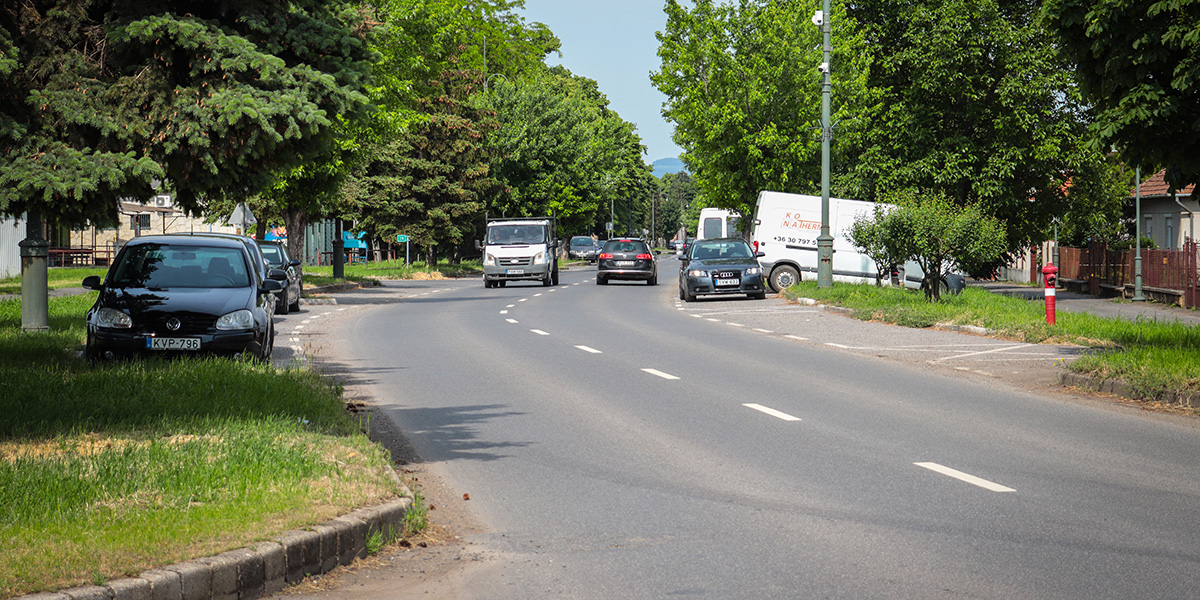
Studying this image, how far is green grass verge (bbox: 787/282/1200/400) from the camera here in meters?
12.0

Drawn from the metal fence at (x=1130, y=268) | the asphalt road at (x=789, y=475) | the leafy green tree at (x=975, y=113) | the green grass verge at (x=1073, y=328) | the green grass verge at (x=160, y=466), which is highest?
the leafy green tree at (x=975, y=113)

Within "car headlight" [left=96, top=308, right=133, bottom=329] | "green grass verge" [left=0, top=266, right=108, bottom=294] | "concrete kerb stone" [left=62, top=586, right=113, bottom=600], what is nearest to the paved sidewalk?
"car headlight" [left=96, top=308, right=133, bottom=329]

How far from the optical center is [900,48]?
127 feet

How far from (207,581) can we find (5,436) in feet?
13.0

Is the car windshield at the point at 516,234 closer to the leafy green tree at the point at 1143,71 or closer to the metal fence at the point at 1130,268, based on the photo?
the metal fence at the point at 1130,268

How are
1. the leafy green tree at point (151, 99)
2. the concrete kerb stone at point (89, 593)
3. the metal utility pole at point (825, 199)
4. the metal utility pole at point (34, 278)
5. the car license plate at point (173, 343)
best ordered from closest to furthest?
the concrete kerb stone at point (89, 593), the car license plate at point (173, 343), the leafy green tree at point (151, 99), the metal utility pole at point (34, 278), the metal utility pole at point (825, 199)

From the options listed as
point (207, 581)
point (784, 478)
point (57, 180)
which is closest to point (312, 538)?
point (207, 581)

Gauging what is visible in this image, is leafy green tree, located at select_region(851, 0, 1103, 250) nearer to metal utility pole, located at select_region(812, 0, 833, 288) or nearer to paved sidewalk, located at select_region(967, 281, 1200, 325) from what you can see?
paved sidewalk, located at select_region(967, 281, 1200, 325)

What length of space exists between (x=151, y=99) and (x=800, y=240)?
22615 millimetres

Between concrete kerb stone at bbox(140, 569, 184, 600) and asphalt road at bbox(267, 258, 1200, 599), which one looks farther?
asphalt road at bbox(267, 258, 1200, 599)

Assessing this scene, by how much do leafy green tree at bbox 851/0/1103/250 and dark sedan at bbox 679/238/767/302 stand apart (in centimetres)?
606

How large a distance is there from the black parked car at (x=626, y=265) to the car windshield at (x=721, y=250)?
1098 cm

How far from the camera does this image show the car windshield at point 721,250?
1276 inches

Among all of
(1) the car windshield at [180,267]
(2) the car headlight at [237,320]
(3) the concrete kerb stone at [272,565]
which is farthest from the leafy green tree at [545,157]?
(3) the concrete kerb stone at [272,565]
